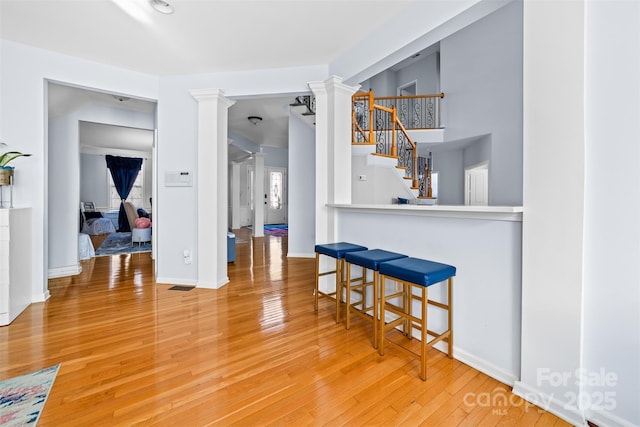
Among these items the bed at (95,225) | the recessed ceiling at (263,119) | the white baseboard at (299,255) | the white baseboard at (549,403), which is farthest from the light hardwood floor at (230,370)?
the bed at (95,225)

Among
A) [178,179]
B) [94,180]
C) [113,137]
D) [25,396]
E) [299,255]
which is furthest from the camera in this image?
[94,180]

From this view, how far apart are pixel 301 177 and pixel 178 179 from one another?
2.70 meters

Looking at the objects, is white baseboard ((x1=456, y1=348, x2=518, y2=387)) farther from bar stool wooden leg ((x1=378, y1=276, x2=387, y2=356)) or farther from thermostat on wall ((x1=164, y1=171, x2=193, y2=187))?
thermostat on wall ((x1=164, y1=171, x2=193, y2=187))

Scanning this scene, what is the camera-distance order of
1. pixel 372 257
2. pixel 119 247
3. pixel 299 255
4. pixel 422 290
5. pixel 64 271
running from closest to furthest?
pixel 422 290 < pixel 372 257 < pixel 64 271 < pixel 299 255 < pixel 119 247

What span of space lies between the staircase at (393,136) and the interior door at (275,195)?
450 cm

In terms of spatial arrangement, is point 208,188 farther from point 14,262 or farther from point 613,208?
point 613,208

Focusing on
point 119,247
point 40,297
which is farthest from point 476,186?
point 119,247

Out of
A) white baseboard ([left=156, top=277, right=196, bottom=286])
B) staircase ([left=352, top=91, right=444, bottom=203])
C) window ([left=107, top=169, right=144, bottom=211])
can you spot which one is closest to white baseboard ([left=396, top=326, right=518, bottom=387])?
white baseboard ([left=156, top=277, right=196, bottom=286])

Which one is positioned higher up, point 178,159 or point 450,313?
point 178,159

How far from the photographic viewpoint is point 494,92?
495 cm

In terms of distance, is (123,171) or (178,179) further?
(123,171)

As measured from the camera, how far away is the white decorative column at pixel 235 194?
9.45 meters

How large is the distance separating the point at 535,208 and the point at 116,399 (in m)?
2.46

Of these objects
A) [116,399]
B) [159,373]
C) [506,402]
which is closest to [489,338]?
[506,402]
